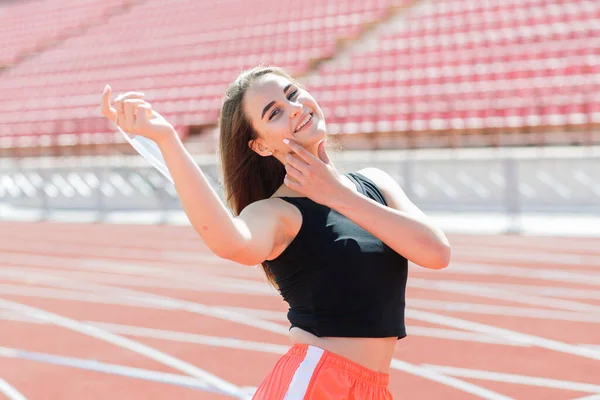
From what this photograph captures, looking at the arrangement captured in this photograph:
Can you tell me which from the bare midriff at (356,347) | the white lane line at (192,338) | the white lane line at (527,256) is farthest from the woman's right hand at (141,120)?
the white lane line at (527,256)

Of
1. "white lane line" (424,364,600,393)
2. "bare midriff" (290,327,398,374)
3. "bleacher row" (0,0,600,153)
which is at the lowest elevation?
"white lane line" (424,364,600,393)

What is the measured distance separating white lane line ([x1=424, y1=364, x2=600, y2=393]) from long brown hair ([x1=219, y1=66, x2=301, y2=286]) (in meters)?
2.77

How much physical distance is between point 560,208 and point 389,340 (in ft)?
33.4

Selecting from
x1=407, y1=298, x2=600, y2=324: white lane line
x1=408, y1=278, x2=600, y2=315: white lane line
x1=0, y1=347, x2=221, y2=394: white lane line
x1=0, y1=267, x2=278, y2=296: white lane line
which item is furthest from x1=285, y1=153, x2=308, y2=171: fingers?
x1=0, y1=267, x2=278, y2=296: white lane line

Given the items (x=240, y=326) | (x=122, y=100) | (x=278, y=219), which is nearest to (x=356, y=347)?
(x=278, y=219)

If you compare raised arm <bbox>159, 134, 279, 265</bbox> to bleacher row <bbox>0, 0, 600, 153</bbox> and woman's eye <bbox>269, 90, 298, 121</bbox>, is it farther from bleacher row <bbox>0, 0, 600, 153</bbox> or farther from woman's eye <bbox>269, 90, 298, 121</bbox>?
bleacher row <bbox>0, 0, 600, 153</bbox>

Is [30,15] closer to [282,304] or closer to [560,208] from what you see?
[560,208]

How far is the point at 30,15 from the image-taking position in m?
28.4

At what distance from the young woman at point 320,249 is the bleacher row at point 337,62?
1137cm

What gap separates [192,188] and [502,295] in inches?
220

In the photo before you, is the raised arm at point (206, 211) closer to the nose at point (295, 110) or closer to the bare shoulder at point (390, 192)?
the nose at point (295, 110)

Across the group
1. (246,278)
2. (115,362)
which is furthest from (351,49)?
(115,362)

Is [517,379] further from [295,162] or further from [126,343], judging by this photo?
[295,162]

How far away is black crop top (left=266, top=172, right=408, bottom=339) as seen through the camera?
1936 mm
